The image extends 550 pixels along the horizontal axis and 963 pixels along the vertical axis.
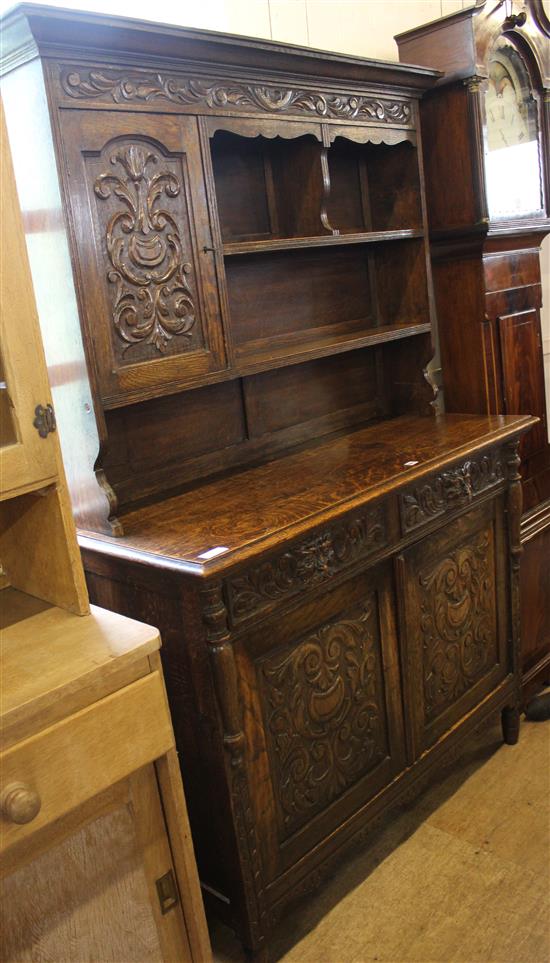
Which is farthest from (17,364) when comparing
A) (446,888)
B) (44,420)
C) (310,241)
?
(446,888)

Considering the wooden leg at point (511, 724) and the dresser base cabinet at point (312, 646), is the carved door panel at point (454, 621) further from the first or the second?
the wooden leg at point (511, 724)

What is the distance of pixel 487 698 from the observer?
232 cm

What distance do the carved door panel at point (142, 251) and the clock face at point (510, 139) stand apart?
106cm

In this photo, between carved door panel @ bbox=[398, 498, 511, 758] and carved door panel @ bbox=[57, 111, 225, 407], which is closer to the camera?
carved door panel @ bbox=[57, 111, 225, 407]

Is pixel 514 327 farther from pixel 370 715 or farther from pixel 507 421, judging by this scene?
pixel 370 715

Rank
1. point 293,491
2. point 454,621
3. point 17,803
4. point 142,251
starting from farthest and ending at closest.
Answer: point 454,621, point 293,491, point 142,251, point 17,803

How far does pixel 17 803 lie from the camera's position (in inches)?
43.1

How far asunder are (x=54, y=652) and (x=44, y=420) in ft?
1.18

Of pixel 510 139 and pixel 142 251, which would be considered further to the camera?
pixel 510 139

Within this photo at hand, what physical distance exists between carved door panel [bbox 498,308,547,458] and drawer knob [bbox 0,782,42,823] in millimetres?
1911

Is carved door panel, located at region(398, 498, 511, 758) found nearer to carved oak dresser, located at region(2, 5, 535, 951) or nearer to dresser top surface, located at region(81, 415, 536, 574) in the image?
carved oak dresser, located at region(2, 5, 535, 951)

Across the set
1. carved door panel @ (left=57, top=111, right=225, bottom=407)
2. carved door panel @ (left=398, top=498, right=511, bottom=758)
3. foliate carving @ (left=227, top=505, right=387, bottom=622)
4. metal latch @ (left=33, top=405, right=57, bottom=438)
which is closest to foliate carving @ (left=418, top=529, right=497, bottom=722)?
carved door panel @ (left=398, top=498, right=511, bottom=758)

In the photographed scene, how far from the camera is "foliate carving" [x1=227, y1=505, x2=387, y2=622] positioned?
1.54 meters

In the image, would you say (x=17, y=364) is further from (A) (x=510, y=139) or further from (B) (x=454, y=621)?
(A) (x=510, y=139)
